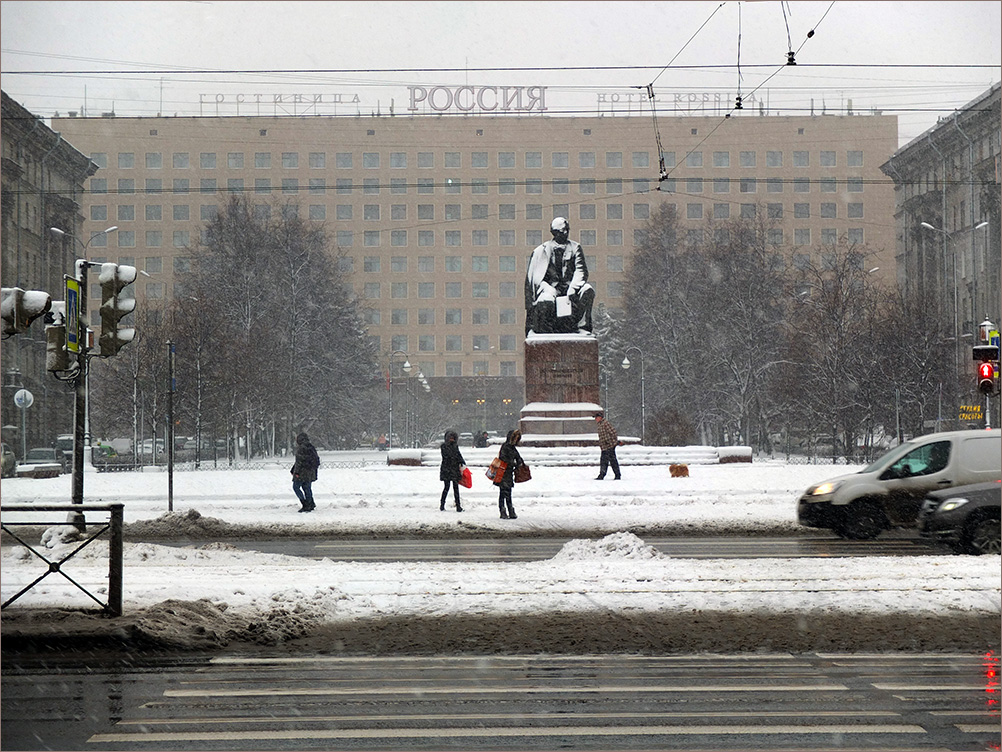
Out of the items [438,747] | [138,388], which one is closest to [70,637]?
[438,747]

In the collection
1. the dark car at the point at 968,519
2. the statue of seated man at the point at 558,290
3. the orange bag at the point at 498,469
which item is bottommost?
the dark car at the point at 968,519

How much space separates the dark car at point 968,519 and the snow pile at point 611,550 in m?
3.37

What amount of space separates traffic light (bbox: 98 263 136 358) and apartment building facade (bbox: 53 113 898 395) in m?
75.2

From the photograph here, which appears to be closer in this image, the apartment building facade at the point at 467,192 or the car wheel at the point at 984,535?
the car wheel at the point at 984,535

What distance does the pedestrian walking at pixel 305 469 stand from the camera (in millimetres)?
20406

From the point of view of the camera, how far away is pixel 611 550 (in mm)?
12930

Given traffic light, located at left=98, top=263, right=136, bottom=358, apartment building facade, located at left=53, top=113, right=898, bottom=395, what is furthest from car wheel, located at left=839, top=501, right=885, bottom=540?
apartment building facade, located at left=53, top=113, right=898, bottom=395

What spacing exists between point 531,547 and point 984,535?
218 inches

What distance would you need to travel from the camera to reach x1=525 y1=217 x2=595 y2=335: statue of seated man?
3462cm

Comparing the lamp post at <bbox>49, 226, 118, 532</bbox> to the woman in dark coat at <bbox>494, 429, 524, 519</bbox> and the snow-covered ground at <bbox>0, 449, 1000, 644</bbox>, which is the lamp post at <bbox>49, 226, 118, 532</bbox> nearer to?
the snow-covered ground at <bbox>0, 449, 1000, 644</bbox>

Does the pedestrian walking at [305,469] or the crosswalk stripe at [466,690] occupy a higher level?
the pedestrian walking at [305,469]

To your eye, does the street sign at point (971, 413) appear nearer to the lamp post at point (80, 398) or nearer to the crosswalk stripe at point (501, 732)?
the lamp post at point (80, 398)

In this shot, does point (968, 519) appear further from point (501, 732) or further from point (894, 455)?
point (501, 732)

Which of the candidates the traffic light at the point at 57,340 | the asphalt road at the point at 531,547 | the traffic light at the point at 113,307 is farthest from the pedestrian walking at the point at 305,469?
the traffic light at the point at 57,340
